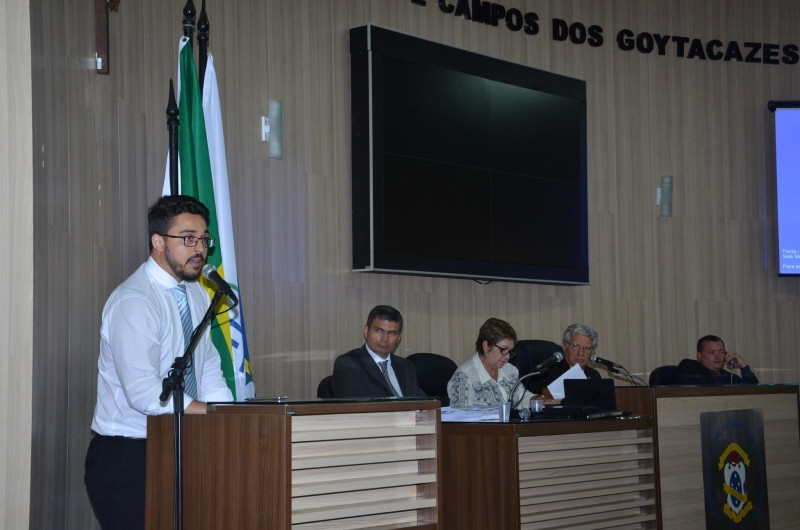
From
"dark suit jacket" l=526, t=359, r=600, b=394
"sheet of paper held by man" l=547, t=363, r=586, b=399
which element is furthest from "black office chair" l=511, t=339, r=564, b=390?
"sheet of paper held by man" l=547, t=363, r=586, b=399

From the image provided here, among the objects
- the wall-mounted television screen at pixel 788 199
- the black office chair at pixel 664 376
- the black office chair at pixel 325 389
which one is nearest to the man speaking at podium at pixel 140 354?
the black office chair at pixel 325 389

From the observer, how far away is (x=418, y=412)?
321 cm

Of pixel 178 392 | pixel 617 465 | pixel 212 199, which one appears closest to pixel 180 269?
pixel 178 392

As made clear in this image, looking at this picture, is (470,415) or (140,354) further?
(470,415)

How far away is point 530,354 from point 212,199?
8.06 feet

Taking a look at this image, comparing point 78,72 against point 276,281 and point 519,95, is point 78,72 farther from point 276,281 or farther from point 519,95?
point 519,95

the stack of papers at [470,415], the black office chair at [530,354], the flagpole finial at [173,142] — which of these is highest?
the flagpole finial at [173,142]

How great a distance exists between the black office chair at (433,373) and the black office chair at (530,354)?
0.49 meters

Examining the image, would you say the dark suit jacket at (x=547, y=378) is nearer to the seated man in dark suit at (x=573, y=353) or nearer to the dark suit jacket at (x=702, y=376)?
the seated man in dark suit at (x=573, y=353)

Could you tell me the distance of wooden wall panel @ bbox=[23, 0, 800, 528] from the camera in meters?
3.32

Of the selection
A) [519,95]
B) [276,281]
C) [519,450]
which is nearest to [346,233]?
[276,281]

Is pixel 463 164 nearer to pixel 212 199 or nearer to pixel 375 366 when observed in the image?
pixel 375 366

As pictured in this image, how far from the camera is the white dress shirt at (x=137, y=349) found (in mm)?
2908

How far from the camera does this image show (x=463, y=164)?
6555mm
